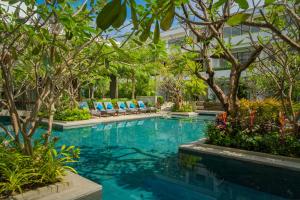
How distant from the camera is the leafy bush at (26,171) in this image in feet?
15.1

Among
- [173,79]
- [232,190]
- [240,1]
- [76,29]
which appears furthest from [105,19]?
[173,79]

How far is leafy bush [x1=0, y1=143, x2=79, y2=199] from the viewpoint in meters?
4.61

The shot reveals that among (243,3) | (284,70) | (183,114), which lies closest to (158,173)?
(284,70)

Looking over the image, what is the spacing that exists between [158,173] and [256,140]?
12.3 feet

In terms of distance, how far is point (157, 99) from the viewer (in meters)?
30.1

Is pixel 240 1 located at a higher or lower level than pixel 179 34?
lower

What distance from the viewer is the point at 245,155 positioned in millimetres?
8422

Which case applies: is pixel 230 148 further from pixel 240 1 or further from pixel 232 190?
pixel 240 1

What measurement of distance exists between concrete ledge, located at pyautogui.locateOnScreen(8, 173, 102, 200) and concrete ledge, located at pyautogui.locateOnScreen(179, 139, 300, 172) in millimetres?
5006

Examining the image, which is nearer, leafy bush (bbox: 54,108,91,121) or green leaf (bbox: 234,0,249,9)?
green leaf (bbox: 234,0,249,9)

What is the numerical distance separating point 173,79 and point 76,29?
75.3 feet

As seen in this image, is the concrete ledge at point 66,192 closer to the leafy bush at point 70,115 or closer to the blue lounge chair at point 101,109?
the leafy bush at point 70,115

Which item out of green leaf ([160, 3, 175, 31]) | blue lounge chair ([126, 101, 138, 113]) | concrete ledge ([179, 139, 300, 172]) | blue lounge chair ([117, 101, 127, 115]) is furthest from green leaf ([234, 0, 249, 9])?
blue lounge chair ([126, 101, 138, 113])

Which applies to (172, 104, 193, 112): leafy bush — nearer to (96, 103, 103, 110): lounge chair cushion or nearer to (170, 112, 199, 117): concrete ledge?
(170, 112, 199, 117): concrete ledge
